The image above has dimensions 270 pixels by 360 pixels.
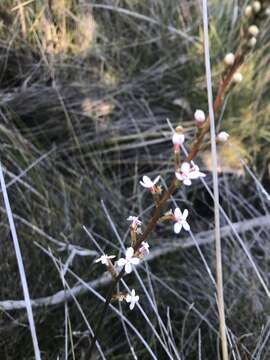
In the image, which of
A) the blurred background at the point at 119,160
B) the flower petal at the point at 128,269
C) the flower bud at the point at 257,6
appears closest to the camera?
the flower bud at the point at 257,6

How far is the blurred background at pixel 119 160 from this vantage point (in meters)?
1.22

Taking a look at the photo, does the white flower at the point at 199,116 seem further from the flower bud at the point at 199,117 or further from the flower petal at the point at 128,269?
the flower petal at the point at 128,269

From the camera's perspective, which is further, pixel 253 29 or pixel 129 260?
pixel 129 260

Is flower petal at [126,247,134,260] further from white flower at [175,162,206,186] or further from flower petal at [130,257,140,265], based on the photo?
white flower at [175,162,206,186]

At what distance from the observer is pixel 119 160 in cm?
155

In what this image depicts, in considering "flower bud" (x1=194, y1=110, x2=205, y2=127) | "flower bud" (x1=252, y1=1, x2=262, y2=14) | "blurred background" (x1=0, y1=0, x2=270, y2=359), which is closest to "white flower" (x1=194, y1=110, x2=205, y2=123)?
"flower bud" (x1=194, y1=110, x2=205, y2=127)

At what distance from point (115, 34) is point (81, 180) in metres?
0.52

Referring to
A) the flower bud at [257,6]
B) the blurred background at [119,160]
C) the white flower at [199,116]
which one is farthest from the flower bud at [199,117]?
the blurred background at [119,160]

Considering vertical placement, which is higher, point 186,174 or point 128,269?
point 186,174

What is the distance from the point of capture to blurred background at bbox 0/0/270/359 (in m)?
1.22

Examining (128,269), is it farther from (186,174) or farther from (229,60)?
(229,60)

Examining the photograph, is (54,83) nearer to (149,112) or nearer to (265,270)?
(149,112)

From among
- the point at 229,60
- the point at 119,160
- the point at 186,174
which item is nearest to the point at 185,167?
the point at 186,174

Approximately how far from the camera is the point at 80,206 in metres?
1.41
